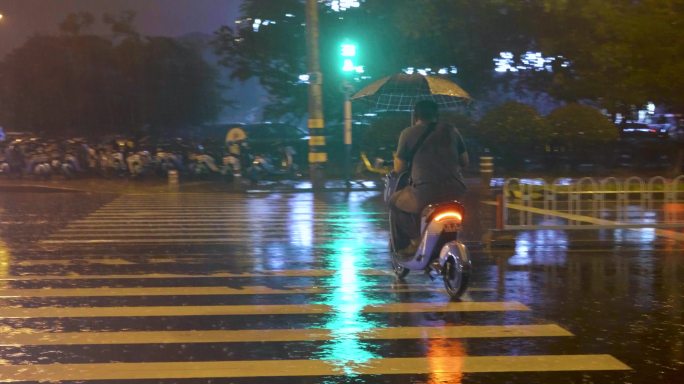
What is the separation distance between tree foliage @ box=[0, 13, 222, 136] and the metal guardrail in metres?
30.6

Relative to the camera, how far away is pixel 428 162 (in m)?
8.10

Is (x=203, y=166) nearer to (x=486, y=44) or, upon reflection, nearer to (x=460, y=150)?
(x=486, y=44)

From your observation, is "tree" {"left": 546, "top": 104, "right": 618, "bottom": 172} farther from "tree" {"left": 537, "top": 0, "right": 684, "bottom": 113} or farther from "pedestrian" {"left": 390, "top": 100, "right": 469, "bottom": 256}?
"pedestrian" {"left": 390, "top": 100, "right": 469, "bottom": 256}

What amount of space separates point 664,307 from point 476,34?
A: 23910 millimetres

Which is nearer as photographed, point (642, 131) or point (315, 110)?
point (315, 110)

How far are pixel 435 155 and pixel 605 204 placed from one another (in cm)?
763

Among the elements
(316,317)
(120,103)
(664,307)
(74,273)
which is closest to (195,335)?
(316,317)

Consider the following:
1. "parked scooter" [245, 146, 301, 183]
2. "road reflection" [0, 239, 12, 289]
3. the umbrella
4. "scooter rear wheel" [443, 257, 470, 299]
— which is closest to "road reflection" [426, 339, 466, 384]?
"scooter rear wheel" [443, 257, 470, 299]

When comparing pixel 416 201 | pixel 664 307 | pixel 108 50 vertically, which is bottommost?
pixel 664 307

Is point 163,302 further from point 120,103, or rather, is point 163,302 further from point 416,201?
point 120,103

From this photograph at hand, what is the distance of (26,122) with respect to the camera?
138 feet

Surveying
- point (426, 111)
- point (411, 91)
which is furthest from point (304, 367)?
point (411, 91)

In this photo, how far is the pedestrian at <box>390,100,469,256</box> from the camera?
8094mm

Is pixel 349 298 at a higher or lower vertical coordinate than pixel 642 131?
lower
